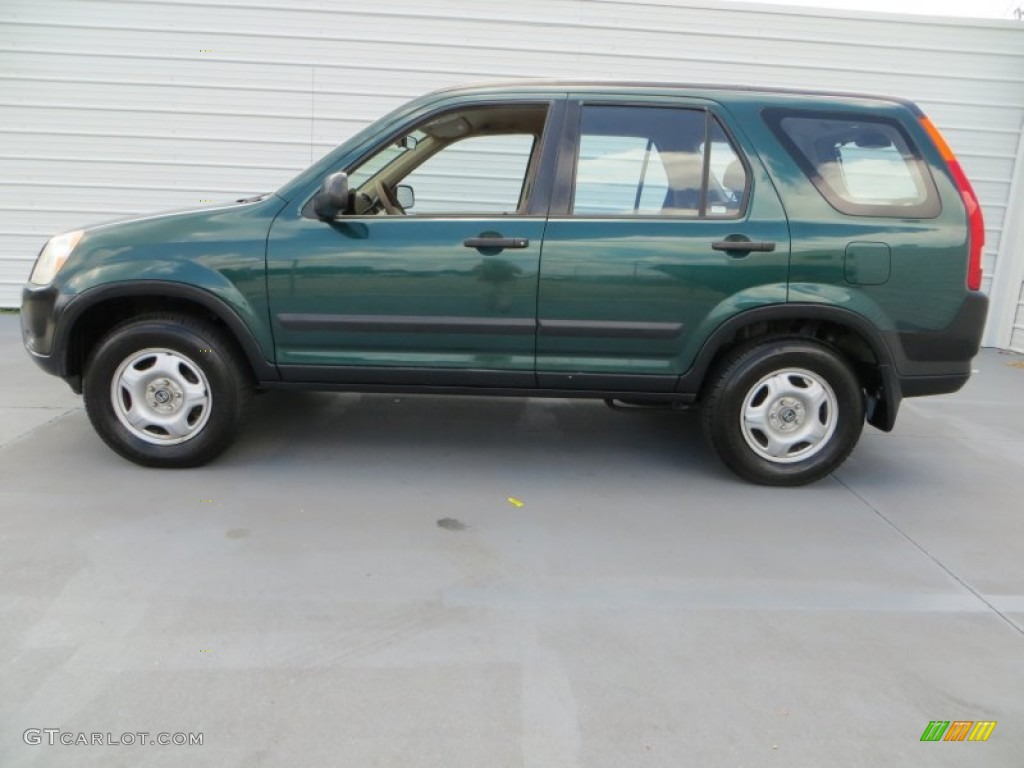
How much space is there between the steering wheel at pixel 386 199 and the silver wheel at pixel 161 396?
50.3 inches

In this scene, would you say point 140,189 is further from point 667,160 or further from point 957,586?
point 957,586

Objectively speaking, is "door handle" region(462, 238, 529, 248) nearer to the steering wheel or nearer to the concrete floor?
the steering wheel

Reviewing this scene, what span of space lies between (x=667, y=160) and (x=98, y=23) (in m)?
6.73

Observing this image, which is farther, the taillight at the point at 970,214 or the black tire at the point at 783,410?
the black tire at the point at 783,410

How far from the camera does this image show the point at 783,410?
12.6 feet

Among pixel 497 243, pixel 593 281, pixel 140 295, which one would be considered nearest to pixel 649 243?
pixel 593 281

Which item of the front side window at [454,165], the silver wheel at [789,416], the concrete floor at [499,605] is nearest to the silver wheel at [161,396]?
the concrete floor at [499,605]

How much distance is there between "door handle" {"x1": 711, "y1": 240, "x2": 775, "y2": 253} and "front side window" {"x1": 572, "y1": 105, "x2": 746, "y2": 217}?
0.16m

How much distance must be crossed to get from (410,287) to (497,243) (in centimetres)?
47

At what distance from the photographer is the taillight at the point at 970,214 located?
360 cm

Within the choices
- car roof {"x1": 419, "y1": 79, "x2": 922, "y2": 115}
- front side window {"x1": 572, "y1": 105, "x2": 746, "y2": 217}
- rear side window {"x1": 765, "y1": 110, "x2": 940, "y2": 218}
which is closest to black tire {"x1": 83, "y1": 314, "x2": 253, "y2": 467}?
car roof {"x1": 419, "y1": 79, "x2": 922, "y2": 115}

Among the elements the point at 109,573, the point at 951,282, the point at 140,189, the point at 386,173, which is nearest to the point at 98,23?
the point at 140,189

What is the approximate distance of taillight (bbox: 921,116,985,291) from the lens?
3598 mm

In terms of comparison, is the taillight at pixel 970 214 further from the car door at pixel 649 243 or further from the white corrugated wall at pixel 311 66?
the white corrugated wall at pixel 311 66
